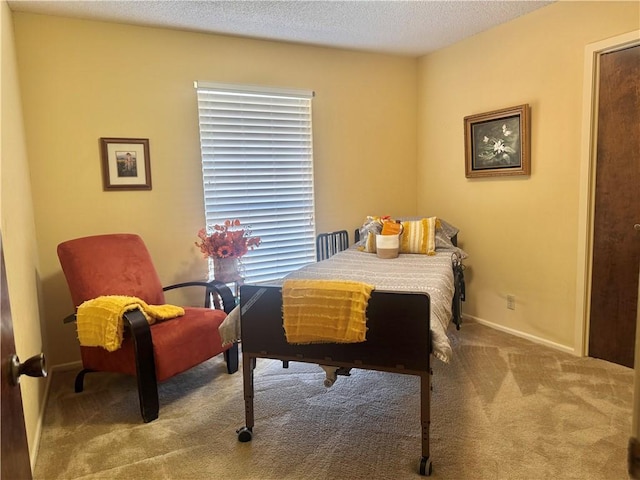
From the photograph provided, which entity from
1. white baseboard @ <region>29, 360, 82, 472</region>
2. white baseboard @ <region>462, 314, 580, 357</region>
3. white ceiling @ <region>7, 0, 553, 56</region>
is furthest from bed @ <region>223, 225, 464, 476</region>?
white ceiling @ <region>7, 0, 553, 56</region>

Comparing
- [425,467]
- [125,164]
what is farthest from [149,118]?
[425,467]

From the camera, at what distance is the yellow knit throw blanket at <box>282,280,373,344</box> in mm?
1809

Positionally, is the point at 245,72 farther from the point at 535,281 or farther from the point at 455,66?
the point at 535,281

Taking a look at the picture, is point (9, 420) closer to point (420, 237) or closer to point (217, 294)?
point (217, 294)

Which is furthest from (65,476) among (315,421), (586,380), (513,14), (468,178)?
(513,14)

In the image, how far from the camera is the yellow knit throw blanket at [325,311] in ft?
5.93

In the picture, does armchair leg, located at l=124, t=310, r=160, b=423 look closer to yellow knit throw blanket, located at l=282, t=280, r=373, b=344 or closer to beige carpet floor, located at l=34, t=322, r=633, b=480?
beige carpet floor, located at l=34, t=322, r=633, b=480

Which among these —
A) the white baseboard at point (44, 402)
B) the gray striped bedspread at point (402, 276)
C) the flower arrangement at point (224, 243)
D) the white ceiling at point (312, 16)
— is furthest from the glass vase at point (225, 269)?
the white ceiling at point (312, 16)

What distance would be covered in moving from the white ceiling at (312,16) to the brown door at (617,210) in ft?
2.67

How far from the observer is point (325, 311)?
184 centimetres

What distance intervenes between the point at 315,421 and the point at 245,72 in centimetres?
269

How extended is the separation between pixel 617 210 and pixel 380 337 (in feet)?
6.46

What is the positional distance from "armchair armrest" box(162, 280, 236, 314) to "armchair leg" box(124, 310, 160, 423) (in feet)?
2.25

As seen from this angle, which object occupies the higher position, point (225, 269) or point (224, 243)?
point (224, 243)
